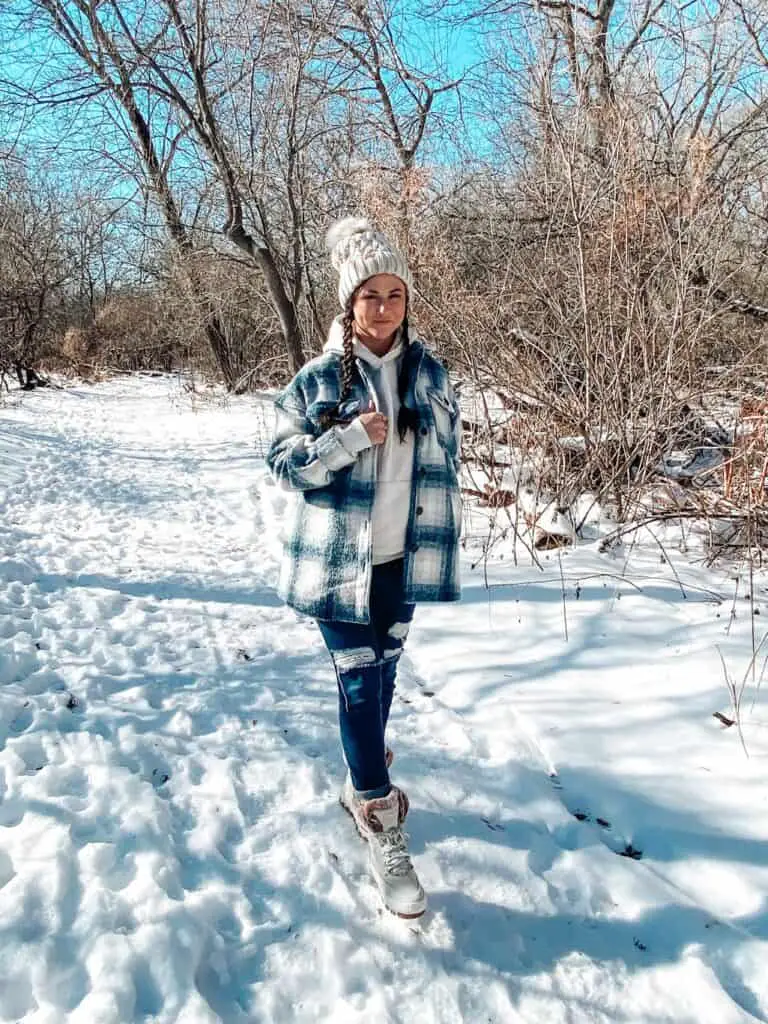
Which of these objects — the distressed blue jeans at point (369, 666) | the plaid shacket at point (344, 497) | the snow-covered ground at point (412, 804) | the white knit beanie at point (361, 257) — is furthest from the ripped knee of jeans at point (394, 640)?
the white knit beanie at point (361, 257)

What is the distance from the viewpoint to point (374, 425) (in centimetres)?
163

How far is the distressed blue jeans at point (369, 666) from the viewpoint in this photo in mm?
1760

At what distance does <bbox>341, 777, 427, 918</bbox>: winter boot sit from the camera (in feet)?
5.55

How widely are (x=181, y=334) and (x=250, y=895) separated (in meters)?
17.5

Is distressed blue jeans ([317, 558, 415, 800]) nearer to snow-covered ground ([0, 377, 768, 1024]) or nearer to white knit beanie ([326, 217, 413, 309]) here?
snow-covered ground ([0, 377, 768, 1024])

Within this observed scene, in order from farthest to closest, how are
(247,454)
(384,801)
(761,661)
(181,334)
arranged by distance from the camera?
(181,334) < (247,454) < (761,661) < (384,801)

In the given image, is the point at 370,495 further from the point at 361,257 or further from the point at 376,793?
the point at 376,793

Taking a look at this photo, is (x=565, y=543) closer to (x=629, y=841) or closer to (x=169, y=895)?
(x=629, y=841)

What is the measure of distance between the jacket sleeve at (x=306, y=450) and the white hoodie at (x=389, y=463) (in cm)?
14

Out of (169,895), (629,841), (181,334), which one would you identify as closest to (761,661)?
(629,841)

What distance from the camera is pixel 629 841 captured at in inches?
80.4

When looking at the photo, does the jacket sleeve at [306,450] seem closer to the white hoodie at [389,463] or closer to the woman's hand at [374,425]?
the woman's hand at [374,425]

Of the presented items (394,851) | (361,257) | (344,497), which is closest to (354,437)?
(344,497)

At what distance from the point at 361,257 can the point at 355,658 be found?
105cm
